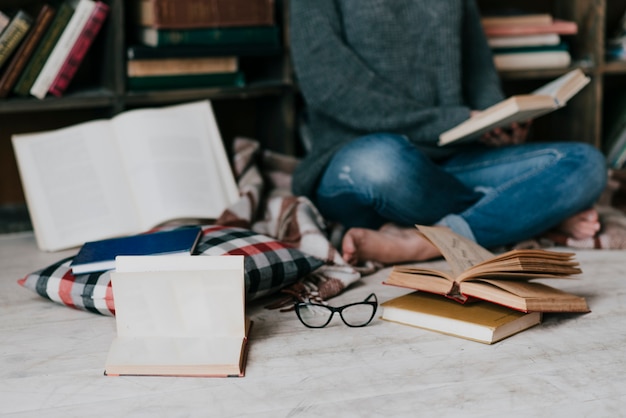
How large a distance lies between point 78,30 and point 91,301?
0.89 metres

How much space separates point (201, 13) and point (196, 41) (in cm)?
7

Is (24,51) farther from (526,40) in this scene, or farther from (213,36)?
(526,40)

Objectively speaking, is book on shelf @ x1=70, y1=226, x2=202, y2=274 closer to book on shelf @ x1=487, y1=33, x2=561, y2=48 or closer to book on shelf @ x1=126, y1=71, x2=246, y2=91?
book on shelf @ x1=126, y1=71, x2=246, y2=91

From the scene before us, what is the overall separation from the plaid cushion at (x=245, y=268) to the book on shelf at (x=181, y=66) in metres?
0.68

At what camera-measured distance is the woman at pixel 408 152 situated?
6.15ft

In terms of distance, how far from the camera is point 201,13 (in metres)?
2.16

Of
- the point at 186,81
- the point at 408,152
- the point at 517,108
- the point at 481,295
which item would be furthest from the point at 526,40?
the point at 481,295

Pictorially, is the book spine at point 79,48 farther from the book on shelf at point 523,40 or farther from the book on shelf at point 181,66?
the book on shelf at point 523,40

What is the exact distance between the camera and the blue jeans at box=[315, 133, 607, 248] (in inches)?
73.3

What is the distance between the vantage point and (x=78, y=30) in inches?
83.7

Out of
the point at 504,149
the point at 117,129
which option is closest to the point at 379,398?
the point at 504,149

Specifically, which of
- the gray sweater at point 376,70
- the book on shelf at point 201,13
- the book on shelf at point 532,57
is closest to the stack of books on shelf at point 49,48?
the book on shelf at point 201,13

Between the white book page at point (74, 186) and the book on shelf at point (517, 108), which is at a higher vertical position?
Answer: the book on shelf at point (517, 108)

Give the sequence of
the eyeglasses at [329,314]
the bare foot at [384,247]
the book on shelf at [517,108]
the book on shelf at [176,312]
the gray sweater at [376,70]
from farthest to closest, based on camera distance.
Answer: the gray sweater at [376,70] < the bare foot at [384,247] < the book on shelf at [517,108] < the eyeglasses at [329,314] < the book on shelf at [176,312]
